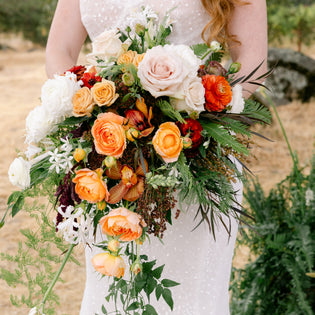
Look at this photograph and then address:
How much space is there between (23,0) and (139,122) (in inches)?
529

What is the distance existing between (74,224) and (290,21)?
7849 mm

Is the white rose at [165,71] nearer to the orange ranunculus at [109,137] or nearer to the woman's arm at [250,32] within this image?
the orange ranunculus at [109,137]

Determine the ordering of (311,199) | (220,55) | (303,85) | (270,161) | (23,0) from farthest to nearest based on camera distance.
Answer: (23,0), (303,85), (270,161), (311,199), (220,55)

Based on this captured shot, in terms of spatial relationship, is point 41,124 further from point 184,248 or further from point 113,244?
point 184,248

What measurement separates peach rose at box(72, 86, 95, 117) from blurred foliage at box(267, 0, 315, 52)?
6.70m

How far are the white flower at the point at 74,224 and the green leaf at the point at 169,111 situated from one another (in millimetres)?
337

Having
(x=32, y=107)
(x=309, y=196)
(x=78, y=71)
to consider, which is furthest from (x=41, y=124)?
(x=32, y=107)

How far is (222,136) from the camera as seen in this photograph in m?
1.18

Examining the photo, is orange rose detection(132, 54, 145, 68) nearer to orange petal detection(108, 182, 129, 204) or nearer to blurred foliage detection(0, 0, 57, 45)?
orange petal detection(108, 182, 129, 204)

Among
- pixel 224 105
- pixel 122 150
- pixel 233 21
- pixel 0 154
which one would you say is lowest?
pixel 122 150

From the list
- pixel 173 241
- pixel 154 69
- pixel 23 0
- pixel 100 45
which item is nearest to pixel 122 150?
pixel 154 69

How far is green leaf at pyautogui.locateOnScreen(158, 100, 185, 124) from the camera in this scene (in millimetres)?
1162

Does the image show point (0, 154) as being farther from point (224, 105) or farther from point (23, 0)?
point (23, 0)

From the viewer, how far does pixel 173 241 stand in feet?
5.67
